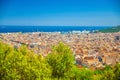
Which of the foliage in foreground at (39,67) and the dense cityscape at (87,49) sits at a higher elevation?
the foliage in foreground at (39,67)

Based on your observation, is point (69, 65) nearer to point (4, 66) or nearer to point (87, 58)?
point (4, 66)

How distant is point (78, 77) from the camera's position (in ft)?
45.0

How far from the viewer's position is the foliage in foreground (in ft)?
35.3

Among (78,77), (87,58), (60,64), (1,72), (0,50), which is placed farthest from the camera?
(87,58)

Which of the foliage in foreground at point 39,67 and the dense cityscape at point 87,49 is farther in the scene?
the dense cityscape at point 87,49

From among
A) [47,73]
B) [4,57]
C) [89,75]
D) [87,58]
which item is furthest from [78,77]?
[87,58]

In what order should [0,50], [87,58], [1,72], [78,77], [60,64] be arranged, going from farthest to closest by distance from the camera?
1. [87,58]
2. [78,77]
3. [60,64]
4. [0,50]
5. [1,72]

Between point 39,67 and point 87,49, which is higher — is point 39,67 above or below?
above

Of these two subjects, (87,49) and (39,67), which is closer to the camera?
(39,67)

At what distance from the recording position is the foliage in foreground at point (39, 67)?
1076 centimetres

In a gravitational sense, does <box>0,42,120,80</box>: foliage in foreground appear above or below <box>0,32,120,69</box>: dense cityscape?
above

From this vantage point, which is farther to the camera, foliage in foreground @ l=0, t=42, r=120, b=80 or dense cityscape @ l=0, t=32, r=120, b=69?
dense cityscape @ l=0, t=32, r=120, b=69

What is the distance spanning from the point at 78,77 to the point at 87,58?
21.6 meters

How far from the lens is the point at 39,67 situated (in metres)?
11.2
